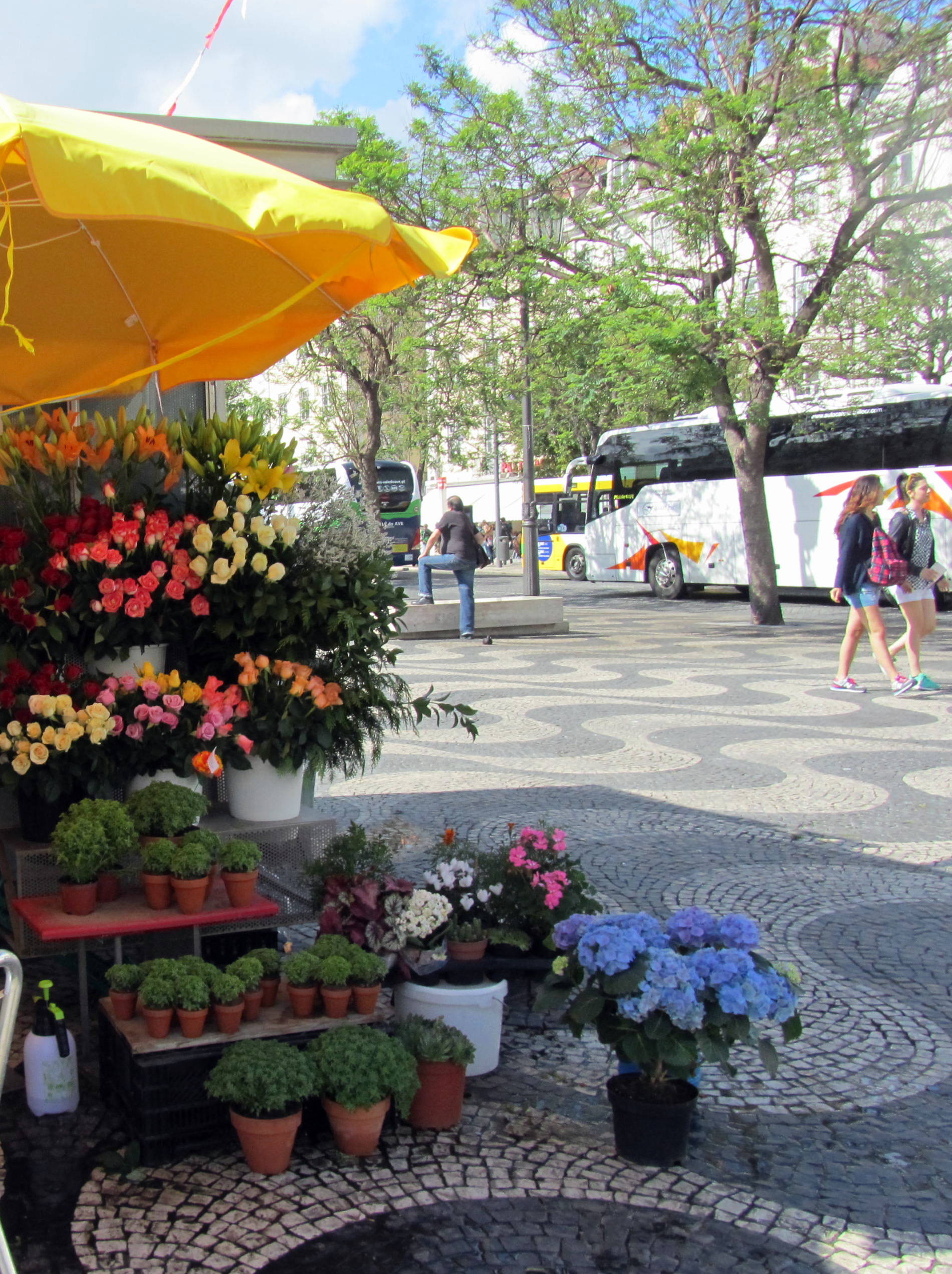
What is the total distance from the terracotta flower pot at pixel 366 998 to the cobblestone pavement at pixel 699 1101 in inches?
12.9

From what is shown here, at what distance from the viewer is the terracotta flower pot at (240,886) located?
143 inches

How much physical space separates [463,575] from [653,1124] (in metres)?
12.8

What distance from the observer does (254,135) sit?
5008 mm

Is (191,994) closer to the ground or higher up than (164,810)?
closer to the ground

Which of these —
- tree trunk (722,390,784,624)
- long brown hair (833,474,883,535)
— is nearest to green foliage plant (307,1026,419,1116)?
long brown hair (833,474,883,535)

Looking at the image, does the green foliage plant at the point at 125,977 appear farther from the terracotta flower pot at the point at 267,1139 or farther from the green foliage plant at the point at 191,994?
the terracotta flower pot at the point at 267,1139

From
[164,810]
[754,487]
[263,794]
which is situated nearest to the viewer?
[164,810]

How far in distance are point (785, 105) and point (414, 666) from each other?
24.6 feet

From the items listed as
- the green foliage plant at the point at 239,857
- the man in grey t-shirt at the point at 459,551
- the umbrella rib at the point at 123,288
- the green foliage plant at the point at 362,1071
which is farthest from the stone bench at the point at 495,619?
the green foliage plant at the point at 362,1071

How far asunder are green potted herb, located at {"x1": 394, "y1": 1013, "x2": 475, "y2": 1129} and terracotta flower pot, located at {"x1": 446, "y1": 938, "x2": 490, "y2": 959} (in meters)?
0.46

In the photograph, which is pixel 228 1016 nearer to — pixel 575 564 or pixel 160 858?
pixel 160 858

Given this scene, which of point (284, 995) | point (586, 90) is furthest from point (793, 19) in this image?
point (284, 995)

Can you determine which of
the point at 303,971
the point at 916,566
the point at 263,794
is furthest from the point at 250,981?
the point at 916,566

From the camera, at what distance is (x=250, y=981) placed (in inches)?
129
